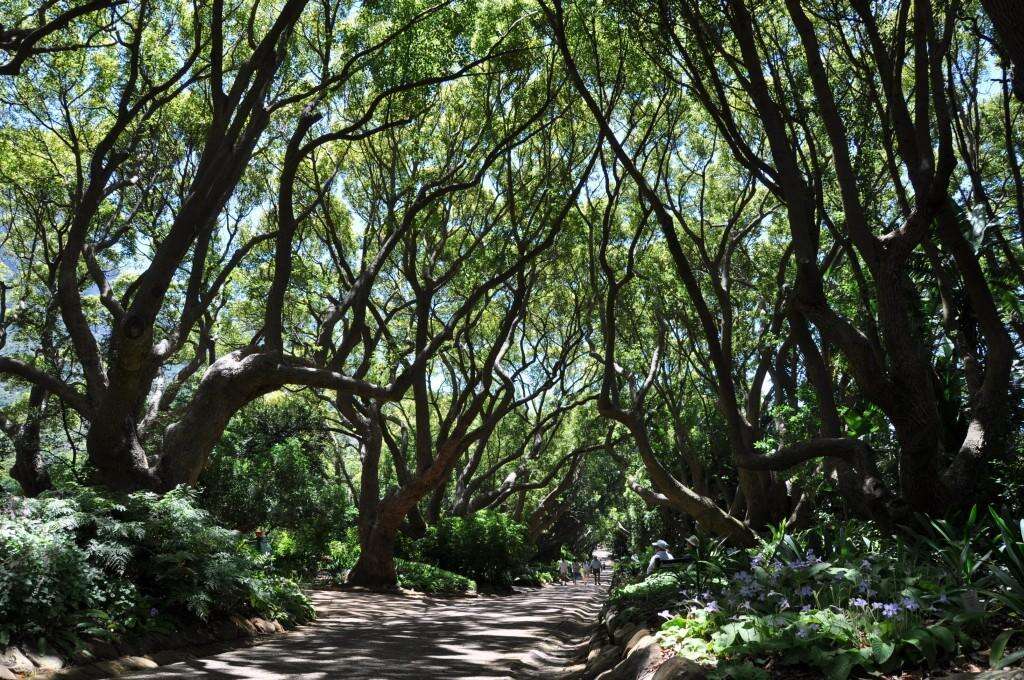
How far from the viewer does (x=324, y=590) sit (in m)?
14.8

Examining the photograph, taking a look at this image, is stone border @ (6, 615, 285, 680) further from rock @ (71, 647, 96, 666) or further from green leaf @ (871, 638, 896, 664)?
green leaf @ (871, 638, 896, 664)

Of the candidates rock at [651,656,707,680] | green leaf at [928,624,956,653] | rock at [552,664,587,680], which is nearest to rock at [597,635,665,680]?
rock at [651,656,707,680]

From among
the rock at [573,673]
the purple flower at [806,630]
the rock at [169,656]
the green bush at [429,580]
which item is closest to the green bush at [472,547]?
the green bush at [429,580]

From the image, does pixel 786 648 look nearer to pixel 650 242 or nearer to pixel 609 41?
pixel 609 41

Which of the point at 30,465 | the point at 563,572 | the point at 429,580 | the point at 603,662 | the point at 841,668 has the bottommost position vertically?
the point at 563,572

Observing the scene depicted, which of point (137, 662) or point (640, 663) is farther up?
point (640, 663)

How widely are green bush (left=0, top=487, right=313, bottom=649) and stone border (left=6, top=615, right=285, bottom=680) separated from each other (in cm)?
12

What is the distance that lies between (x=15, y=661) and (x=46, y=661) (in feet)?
0.85

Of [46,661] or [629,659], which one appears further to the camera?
[46,661]

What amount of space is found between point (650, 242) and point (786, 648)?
15.7 m

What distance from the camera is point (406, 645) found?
26.5 feet

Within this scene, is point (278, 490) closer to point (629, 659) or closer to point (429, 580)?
point (429, 580)

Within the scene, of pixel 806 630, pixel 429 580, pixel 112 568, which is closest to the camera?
pixel 806 630

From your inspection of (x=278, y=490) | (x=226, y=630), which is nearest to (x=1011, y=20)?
(x=226, y=630)
